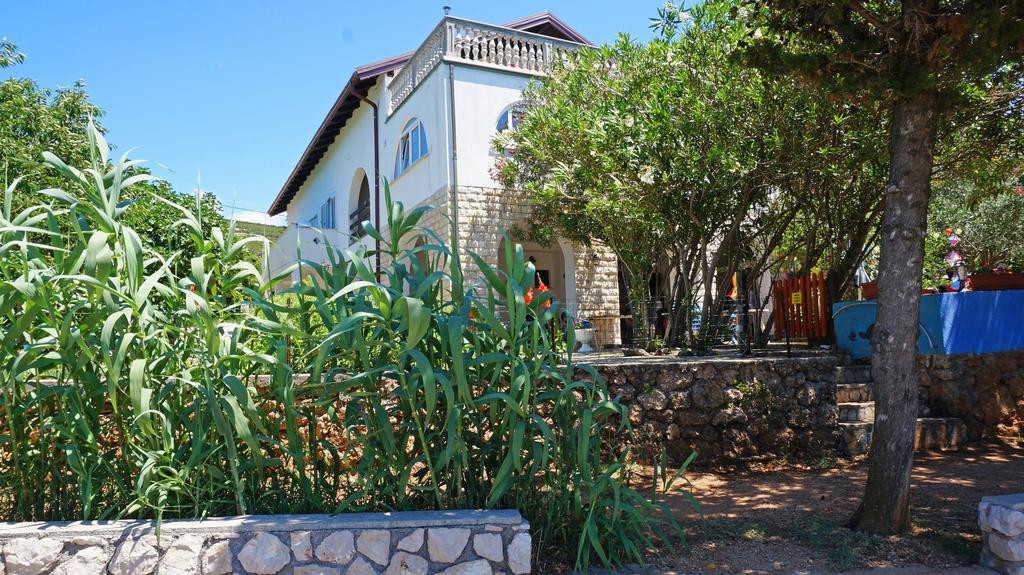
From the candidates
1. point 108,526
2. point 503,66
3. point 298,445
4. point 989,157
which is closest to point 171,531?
point 108,526

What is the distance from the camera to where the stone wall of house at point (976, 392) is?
26.5 ft

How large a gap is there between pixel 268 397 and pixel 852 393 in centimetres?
635

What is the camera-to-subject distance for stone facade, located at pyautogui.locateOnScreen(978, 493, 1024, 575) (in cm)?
394

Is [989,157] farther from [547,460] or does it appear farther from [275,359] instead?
[275,359]

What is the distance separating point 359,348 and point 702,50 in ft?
22.7

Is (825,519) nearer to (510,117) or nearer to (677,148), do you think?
(677,148)

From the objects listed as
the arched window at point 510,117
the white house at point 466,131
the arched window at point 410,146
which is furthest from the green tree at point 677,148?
the arched window at point 410,146

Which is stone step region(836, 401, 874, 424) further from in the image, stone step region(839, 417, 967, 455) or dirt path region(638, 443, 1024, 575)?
dirt path region(638, 443, 1024, 575)

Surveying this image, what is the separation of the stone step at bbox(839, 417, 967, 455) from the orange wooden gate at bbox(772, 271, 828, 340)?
228 centimetres

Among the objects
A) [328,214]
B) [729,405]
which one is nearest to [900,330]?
[729,405]

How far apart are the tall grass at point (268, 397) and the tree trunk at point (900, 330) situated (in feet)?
5.32

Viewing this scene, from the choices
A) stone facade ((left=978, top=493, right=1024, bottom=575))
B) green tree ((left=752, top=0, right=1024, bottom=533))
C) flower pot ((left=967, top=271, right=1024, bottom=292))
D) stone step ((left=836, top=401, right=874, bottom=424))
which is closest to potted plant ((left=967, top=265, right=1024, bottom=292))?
flower pot ((left=967, top=271, right=1024, bottom=292))

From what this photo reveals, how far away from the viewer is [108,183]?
403cm

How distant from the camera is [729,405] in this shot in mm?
7180
